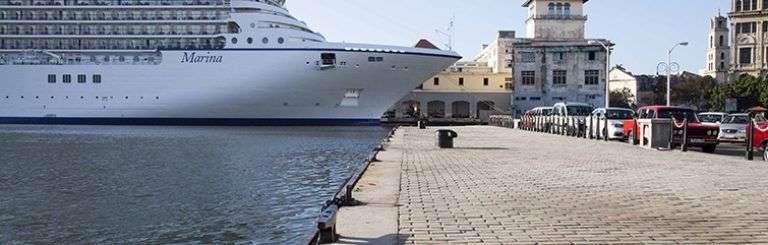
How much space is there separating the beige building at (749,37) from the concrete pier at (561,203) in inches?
4067

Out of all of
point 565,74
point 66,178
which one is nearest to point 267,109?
point 565,74

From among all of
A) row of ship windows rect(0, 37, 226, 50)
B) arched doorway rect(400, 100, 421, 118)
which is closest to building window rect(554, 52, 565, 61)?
arched doorway rect(400, 100, 421, 118)

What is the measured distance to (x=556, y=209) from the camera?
10.5 meters

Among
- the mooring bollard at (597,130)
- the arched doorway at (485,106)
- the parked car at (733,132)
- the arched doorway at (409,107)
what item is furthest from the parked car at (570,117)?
the arched doorway at (485,106)

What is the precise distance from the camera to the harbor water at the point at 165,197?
11.5 m

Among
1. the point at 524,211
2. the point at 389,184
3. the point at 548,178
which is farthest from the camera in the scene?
the point at 548,178

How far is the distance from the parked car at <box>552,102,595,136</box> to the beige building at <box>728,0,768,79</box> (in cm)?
7595

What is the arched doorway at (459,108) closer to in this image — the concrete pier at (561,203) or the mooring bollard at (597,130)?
the mooring bollard at (597,130)

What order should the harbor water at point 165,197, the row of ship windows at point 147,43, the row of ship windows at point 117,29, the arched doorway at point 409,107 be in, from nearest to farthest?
the harbor water at point 165,197 < the row of ship windows at point 147,43 < the row of ship windows at point 117,29 < the arched doorway at point 409,107

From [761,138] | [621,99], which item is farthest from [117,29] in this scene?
[621,99]

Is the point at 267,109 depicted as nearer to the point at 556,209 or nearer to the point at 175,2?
the point at 175,2

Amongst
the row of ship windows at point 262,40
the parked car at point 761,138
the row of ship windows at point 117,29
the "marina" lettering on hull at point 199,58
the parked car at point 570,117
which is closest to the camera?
the parked car at point 761,138

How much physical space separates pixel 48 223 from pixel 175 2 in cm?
6454

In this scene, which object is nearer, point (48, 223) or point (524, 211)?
point (524, 211)
